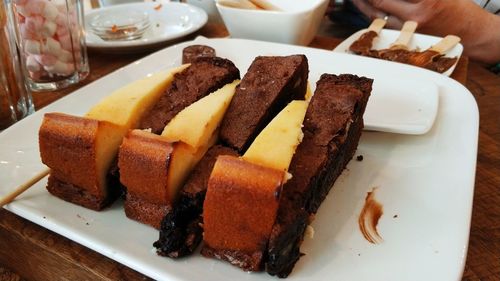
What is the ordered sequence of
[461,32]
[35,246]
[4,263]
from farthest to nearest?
[461,32]
[4,263]
[35,246]

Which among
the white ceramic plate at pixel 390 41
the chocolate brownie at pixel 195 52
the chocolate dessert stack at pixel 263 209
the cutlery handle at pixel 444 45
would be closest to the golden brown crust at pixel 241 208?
the chocolate dessert stack at pixel 263 209

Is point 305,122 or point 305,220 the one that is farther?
point 305,122

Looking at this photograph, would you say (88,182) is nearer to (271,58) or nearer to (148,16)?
(271,58)

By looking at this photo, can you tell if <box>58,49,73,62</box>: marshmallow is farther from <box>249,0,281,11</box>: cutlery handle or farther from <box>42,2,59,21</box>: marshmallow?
<box>249,0,281,11</box>: cutlery handle

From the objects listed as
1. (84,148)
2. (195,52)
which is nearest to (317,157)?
(84,148)

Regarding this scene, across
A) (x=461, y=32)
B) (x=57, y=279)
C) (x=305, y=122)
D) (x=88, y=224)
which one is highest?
(x=305, y=122)

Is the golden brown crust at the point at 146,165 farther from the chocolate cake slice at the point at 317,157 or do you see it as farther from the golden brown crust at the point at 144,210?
the chocolate cake slice at the point at 317,157

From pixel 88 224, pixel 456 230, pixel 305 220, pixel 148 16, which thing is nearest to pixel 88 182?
pixel 88 224
